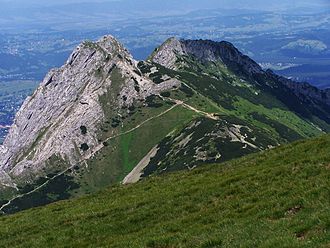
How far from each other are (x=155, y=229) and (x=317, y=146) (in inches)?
688

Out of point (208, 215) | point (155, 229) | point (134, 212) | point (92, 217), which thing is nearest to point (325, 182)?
point (208, 215)

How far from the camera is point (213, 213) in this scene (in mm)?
29109

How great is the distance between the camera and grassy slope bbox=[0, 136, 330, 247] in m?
22.8

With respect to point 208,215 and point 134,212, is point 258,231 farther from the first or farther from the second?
point 134,212

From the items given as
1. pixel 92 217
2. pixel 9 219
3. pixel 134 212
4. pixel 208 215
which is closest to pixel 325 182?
pixel 208 215

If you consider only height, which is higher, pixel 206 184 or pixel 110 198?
pixel 206 184

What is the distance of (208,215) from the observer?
95.1ft

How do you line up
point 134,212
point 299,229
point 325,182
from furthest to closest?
point 134,212 < point 325,182 < point 299,229

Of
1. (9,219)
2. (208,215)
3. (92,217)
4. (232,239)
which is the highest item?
(232,239)

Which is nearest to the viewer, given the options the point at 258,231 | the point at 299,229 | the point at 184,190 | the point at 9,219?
the point at 299,229

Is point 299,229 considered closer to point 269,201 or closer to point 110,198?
point 269,201

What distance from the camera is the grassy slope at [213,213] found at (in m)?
22.8

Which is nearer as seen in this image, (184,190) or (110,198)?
(184,190)

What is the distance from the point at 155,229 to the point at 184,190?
7.90 metres
